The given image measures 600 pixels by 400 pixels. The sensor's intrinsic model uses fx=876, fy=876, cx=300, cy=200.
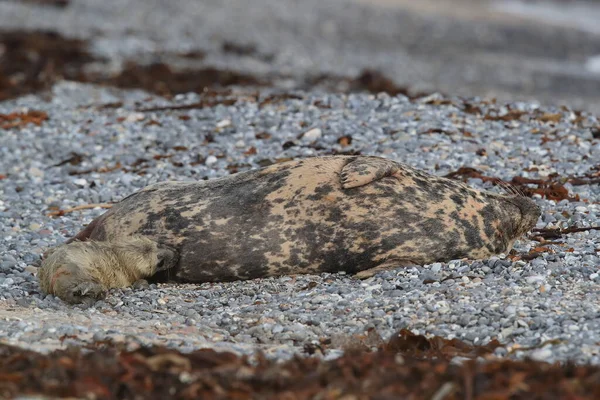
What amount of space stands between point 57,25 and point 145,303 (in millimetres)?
13820

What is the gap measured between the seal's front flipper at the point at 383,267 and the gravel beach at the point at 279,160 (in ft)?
0.23

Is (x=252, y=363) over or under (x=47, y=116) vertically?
over

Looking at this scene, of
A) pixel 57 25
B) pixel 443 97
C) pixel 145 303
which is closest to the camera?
pixel 145 303

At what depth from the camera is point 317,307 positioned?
5.20 m

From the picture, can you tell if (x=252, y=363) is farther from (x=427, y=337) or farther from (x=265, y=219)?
(x=265, y=219)

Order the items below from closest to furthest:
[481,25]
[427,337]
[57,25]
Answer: [427,337] → [57,25] → [481,25]

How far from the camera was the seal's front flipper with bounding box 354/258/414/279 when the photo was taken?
18.8ft

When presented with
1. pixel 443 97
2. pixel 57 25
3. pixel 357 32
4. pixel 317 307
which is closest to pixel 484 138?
pixel 443 97

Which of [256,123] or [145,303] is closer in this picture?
[145,303]

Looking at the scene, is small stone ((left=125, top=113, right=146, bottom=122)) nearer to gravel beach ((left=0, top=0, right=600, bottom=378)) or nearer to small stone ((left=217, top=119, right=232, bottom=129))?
gravel beach ((left=0, top=0, right=600, bottom=378))

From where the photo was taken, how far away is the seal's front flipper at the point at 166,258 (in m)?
5.85

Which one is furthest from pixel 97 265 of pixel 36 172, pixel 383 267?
pixel 36 172

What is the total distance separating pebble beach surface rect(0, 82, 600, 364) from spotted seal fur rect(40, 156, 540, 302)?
148mm

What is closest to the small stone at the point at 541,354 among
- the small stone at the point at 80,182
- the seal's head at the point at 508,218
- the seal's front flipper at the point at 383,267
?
the seal's front flipper at the point at 383,267
